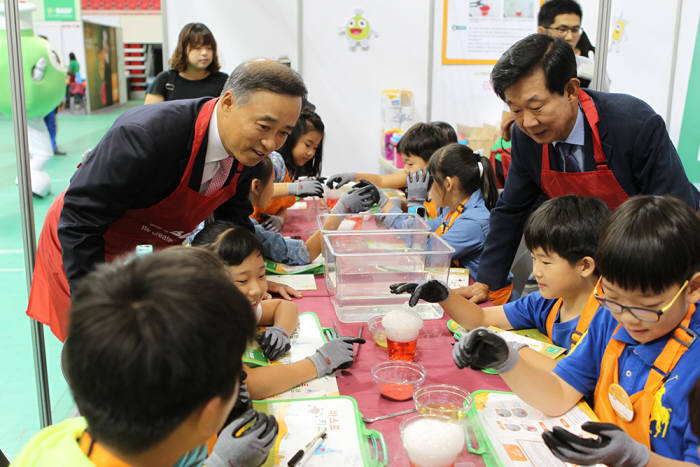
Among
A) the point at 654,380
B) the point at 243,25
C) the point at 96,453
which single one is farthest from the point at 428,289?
the point at 243,25

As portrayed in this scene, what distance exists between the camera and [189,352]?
643mm

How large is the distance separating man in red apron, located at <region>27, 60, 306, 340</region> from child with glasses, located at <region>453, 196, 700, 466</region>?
780 mm

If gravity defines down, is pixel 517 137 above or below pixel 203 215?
above

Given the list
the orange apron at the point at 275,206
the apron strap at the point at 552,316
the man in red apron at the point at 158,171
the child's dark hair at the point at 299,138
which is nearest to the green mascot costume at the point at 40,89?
the child's dark hair at the point at 299,138

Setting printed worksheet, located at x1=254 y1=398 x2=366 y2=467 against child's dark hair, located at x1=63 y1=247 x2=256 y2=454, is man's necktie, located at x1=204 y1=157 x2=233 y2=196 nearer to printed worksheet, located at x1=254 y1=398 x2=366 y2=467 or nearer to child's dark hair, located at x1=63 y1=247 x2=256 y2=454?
printed worksheet, located at x1=254 y1=398 x2=366 y2=467

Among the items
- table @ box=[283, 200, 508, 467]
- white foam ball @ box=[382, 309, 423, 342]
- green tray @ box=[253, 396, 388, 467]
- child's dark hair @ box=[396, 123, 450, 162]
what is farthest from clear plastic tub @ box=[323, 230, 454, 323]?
child's dark hair @ box=[396, 123, 450, 162]

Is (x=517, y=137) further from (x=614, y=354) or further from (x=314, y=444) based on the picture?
(x=314, y=444)

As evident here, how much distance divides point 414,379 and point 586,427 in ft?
1.47

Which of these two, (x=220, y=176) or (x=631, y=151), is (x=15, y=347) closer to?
(x=220, y=176)

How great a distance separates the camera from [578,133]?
166cm

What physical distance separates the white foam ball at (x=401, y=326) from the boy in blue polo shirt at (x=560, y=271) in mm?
89

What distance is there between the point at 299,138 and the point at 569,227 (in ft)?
6.01

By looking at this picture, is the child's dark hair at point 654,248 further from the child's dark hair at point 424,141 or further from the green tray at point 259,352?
the child's dark hair at point 424,141

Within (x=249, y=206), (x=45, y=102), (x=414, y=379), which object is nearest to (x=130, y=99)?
(x=45, y=102)
